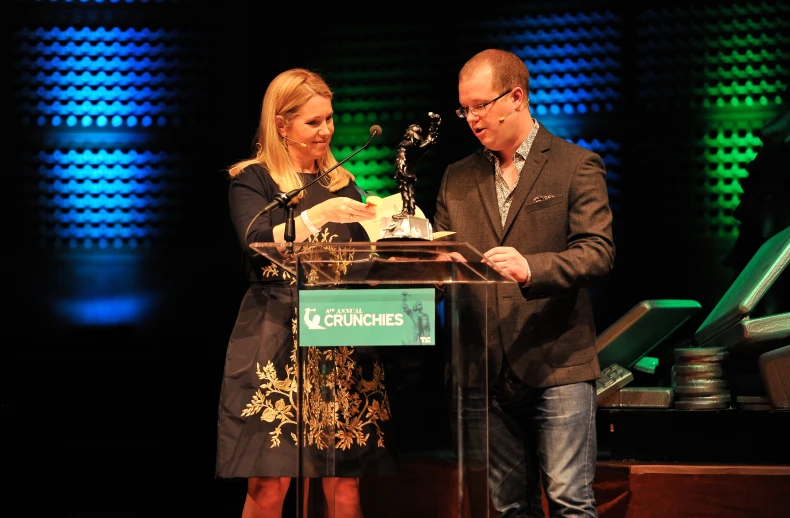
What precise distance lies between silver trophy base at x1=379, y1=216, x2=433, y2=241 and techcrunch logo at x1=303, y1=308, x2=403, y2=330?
193mm

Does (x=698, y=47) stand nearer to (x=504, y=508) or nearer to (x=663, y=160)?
(x=663, y=160)

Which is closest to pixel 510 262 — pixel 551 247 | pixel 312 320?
pixel 551 247

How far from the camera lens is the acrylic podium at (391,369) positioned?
1.96 metres

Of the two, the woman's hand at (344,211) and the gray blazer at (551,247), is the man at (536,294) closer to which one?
the gray blazer at (551,247)

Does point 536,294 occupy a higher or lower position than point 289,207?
lower

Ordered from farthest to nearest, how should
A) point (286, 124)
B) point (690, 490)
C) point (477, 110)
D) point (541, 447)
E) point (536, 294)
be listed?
point (690, 490), point (286, 124), point (477, 110), point (541, 447), point (536, 294)

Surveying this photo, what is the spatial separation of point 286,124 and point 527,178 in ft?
2.64

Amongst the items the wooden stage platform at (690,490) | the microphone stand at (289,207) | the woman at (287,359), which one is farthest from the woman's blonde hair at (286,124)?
the wooden stage platform at (690,490)

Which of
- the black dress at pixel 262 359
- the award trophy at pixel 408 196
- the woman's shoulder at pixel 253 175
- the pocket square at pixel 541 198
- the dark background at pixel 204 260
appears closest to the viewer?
the award trophy at pixel 408 196

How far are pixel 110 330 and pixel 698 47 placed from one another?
8.71 feet

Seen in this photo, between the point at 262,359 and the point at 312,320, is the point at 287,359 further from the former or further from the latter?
the point at 312,320

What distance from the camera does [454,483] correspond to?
1.98 m

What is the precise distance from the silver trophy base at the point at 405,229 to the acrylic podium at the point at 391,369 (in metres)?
0.05

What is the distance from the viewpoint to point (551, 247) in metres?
2.35
